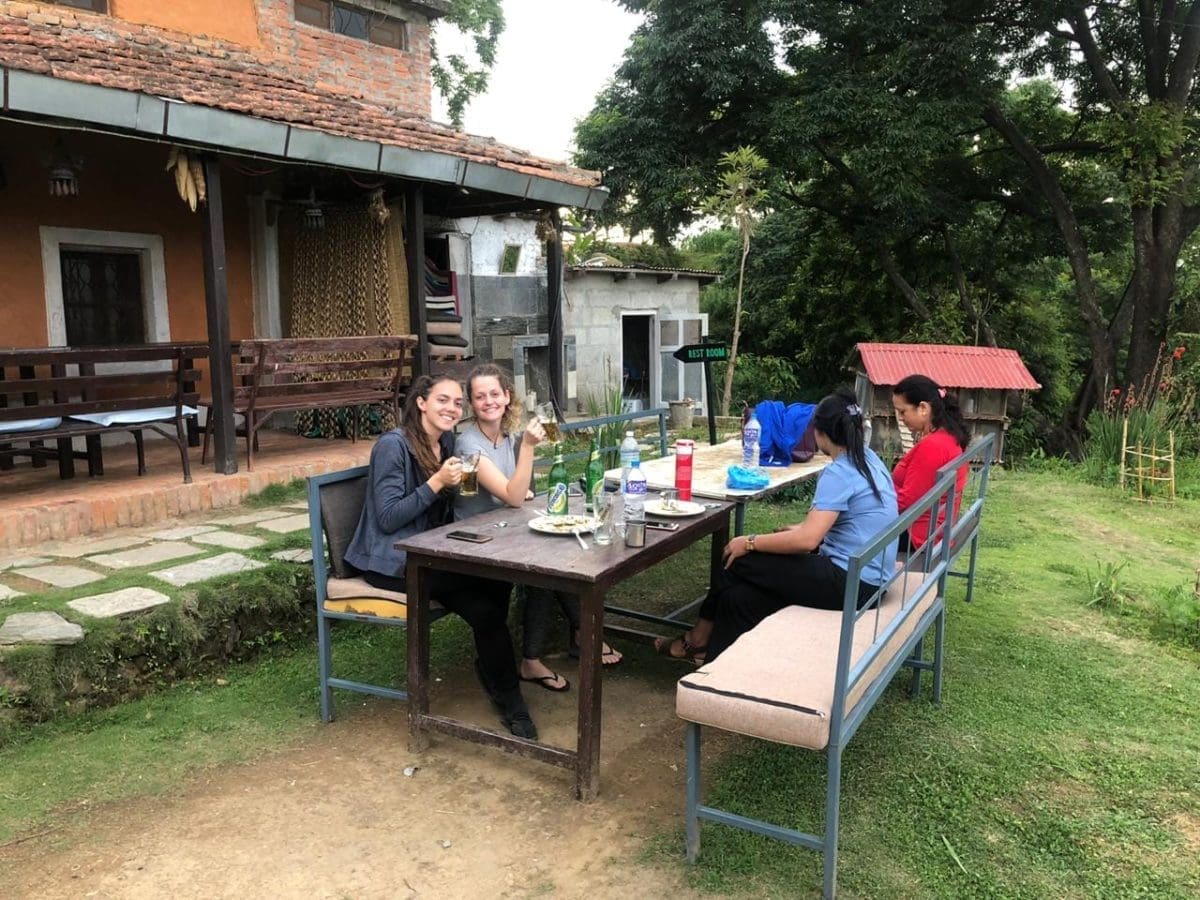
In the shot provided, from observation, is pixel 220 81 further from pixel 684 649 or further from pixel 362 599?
pixel 684 649

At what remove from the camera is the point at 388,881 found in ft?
8.00

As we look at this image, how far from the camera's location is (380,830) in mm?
2688

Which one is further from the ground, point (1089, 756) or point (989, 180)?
point (989, 180)

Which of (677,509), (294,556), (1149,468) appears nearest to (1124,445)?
(1149,468)

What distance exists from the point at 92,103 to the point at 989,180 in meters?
13.7

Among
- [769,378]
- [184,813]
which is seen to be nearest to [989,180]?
[769,378]

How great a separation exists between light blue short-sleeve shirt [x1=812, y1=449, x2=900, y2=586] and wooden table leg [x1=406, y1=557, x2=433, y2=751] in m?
1.43

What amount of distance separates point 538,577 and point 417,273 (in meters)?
5.01

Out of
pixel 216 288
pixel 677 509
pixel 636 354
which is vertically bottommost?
pixel 677 509

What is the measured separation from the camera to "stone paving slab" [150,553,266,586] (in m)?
4.04

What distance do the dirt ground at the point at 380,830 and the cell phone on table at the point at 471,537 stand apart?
796 mm

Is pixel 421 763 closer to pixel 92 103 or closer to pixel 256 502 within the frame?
pixel 256 502

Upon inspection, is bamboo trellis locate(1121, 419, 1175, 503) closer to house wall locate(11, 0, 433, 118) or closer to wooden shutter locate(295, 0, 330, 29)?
house wall locate(11, 0, 433, 118)

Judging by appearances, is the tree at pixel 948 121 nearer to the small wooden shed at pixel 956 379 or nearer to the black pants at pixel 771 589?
the small wooden shed at pixel 956 379
